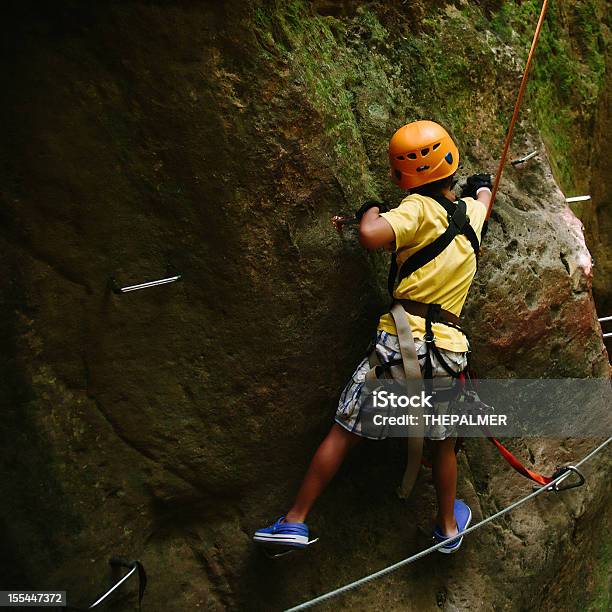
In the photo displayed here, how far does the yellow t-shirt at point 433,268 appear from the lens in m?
3.07

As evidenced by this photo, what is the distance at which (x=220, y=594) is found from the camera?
3.41 metres

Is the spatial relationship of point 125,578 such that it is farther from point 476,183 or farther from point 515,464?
point 476,183

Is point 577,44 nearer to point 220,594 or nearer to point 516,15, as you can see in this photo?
point 516,15

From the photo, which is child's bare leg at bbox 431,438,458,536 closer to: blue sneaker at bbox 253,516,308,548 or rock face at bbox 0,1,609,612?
rock face at bbox 0,1,609,612

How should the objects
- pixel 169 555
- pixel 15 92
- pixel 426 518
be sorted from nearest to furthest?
pixel 15 92 < pixel 169 555 < pixel 426 518

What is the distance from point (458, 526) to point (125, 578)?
1685 millimetres

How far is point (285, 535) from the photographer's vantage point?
322 centimetres

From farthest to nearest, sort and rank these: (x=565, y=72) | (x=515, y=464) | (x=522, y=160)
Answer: (x=565, y=72)
(x=522, y=160)
(x=515, y=464)

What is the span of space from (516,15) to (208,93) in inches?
91.7

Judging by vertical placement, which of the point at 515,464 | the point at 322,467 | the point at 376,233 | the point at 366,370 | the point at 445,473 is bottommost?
the point at 515,464

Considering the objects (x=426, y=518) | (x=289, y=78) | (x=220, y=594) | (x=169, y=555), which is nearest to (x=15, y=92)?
(x=289, y=78)

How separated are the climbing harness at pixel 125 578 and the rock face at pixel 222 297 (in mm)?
61

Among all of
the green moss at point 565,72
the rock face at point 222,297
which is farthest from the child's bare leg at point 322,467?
the green moss at point 565,72

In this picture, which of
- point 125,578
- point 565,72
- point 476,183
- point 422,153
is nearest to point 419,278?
point 422,153
